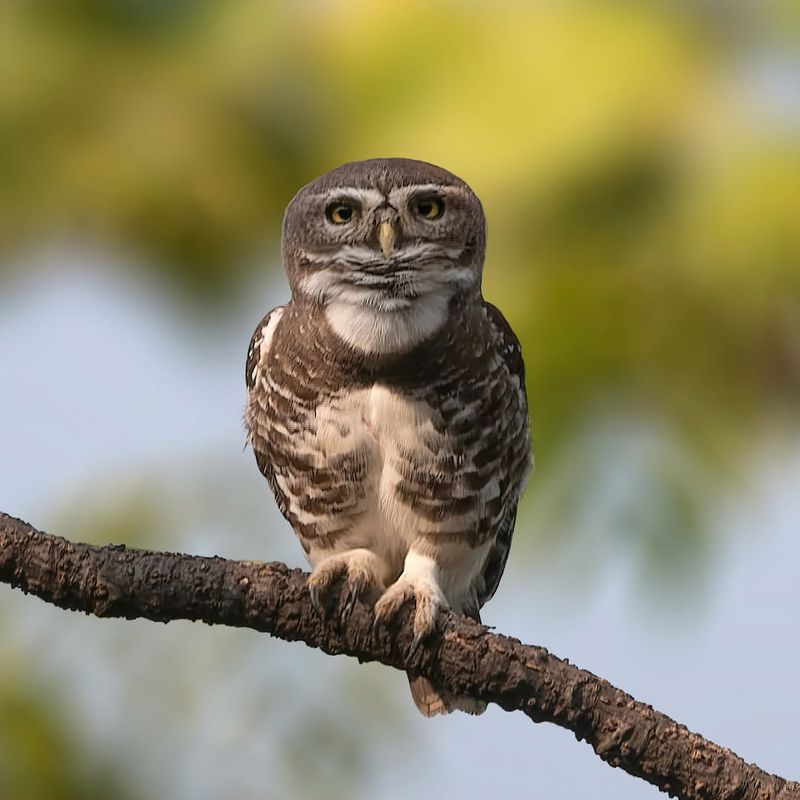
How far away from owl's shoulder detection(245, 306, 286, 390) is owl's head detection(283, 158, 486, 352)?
8.8 inches

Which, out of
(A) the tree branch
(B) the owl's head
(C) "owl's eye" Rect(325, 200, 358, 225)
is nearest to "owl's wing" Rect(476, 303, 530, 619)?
(B) the owl's head

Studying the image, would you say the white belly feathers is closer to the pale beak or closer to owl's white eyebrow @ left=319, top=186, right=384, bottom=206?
the pale beak

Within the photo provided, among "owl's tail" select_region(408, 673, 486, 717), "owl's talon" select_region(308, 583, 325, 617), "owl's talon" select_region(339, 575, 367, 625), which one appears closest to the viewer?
"owl's talon" select_region(308, 583, 325, 617)

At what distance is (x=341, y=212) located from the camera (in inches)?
118

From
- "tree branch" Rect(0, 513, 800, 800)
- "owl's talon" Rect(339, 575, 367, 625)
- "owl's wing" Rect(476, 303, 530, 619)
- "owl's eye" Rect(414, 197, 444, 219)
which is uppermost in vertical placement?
"owl's eye" Rect(414, 197, 444, 219)

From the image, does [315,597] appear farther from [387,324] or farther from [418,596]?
[387,324]

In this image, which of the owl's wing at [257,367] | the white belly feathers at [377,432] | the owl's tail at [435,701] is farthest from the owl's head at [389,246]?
the owl's tail at [435,701]

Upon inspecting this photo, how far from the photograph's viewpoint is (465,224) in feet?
9.80

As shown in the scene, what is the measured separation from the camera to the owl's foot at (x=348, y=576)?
8.77ft

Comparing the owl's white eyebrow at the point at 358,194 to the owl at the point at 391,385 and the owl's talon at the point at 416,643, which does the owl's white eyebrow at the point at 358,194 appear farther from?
the owl's talon at the point at 416,643

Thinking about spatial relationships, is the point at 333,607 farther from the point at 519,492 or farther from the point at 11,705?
the point at 11,705

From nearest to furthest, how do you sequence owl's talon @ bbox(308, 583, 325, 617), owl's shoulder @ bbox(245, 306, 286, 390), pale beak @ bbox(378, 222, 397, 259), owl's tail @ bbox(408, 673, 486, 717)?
owl's talon @ bbox(308, 583, 325, 617) < pale beak @ bbox(378, 222, 397, 259) < owl's tail @ bbox(408, 673, 486, 717) < owl's shoulder @ bbox(245, 306, 286, 390)

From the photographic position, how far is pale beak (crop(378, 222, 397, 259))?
2.91 meters

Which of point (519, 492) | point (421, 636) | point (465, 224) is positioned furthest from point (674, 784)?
point (465, 224)
